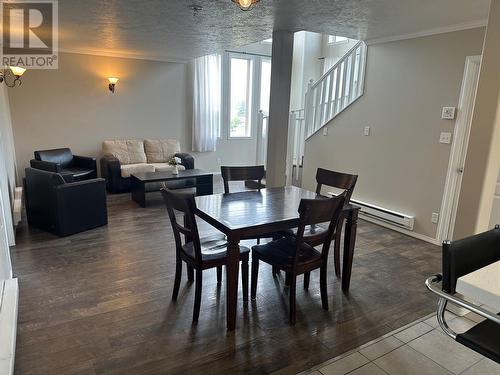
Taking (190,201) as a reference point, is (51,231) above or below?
below

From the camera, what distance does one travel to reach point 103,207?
169 inches

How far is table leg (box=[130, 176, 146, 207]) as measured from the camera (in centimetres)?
518

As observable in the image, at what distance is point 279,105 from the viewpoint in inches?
167

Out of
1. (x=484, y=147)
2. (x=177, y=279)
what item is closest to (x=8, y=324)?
(x=177, y=279)

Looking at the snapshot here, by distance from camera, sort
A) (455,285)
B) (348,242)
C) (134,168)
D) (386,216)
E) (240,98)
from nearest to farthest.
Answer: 1. (455,285)
2. (348,242)
3. (386,216)
4. (134,168)
5. (240,98)

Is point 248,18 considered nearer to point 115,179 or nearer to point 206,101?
point 115,179

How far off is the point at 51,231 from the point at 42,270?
1018mm

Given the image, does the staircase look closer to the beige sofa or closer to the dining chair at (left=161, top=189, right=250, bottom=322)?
the beige sofa

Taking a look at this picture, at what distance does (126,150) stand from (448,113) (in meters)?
5.18

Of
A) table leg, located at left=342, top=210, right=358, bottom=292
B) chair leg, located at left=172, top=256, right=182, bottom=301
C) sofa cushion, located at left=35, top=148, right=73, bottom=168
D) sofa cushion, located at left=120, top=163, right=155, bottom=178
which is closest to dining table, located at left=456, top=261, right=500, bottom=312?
table leg, located at left=342, top=210, right=358, bottom=292

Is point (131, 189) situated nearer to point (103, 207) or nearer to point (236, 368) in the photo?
point (103, 207)

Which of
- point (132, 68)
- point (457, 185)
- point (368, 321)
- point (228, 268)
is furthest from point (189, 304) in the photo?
point (132, 68)

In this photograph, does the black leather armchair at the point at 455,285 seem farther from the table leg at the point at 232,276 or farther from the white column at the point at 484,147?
the table leg at the point at 232,276

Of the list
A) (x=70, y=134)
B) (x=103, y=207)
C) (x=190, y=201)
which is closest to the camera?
(x=190, y=201)
